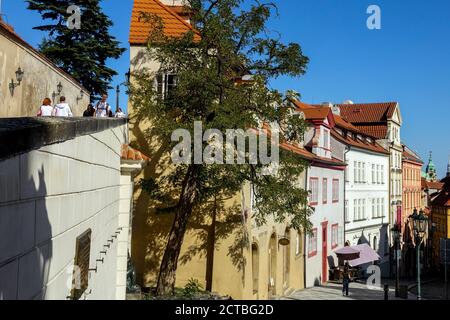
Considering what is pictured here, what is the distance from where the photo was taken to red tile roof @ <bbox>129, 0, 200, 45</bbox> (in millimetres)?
18750

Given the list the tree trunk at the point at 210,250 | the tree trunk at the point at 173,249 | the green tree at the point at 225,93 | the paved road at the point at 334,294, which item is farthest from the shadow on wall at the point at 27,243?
the paved road at the point at 334,294

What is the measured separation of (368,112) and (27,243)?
163ft

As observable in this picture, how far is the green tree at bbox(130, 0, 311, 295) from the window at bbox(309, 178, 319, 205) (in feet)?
42.3

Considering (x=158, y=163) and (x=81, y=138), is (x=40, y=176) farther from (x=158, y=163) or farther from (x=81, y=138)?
(x=158, y=163)

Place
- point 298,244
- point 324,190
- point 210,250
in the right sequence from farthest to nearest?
1. point 324,190
2. point 298,244
3. point 210,250

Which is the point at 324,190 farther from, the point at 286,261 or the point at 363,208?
the point at 363,208

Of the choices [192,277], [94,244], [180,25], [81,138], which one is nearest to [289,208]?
[192,277]

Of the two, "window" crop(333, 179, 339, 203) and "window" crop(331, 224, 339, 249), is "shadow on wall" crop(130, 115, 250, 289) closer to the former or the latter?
"window" crop(331, 224, 339, 249)

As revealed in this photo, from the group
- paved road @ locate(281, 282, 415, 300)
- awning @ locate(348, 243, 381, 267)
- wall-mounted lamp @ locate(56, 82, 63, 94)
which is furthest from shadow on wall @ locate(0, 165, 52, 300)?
awning @ locate(348, 243, 381, 267)

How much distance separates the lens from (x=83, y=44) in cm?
3294

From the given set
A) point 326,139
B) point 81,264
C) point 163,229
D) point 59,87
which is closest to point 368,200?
point 326,139

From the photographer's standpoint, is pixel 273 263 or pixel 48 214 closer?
pixel 48 214

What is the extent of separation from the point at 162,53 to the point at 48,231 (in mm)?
11699

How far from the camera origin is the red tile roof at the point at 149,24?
18.8 metres
